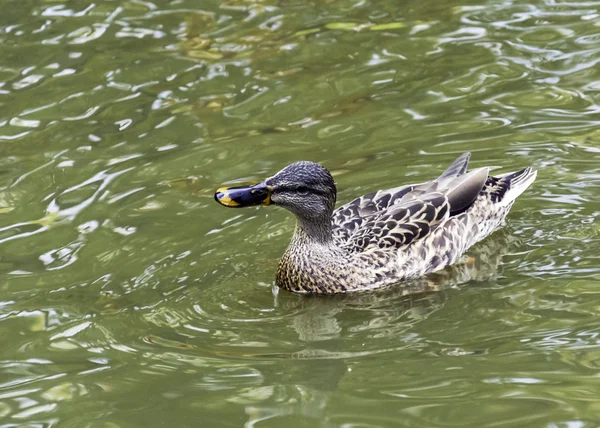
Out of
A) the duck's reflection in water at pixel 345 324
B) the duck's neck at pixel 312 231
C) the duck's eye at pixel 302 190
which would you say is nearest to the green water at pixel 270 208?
the duck's reflection in water at pixel 345 324

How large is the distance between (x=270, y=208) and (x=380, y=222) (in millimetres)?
1305

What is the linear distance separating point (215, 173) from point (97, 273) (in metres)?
2.00

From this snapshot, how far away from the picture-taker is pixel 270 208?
31.7 feet

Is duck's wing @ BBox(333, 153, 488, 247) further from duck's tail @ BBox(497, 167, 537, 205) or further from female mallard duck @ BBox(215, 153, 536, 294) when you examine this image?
→ duck's tail @ BBox(497, 167, 537, 205)

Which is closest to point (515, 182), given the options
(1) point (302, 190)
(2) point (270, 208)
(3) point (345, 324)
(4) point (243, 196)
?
(1) point (302, 190)

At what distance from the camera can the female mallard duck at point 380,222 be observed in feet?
26.8

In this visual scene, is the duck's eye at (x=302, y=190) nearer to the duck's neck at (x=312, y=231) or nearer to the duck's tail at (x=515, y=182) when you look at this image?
the duck's neck at (x=312, y=231)

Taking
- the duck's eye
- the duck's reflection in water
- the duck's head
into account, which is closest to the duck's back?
the duck's reflection in water

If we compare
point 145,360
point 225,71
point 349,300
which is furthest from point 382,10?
point 145,360

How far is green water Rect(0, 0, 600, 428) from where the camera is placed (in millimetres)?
6500

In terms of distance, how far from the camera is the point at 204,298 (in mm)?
8070

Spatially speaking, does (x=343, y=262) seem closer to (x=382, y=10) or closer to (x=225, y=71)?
(x=225, y=71)

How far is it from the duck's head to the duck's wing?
48cm

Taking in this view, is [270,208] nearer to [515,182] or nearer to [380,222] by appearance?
[380,222]
